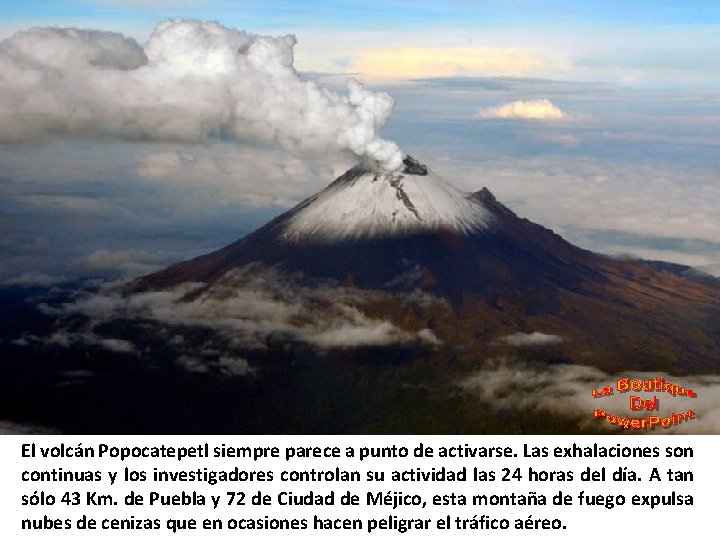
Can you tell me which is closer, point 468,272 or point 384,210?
point 468,272

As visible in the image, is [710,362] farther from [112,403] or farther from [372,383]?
[112,403]

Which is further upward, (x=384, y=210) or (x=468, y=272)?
(x=384, y=210)

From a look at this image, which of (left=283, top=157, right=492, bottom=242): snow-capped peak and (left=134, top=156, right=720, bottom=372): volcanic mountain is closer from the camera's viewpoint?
(left=134, top=156, right=720, bottom=372): volcanic mountain

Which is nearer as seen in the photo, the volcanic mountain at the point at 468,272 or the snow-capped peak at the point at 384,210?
the volcanic mountain at the point at 468,272
